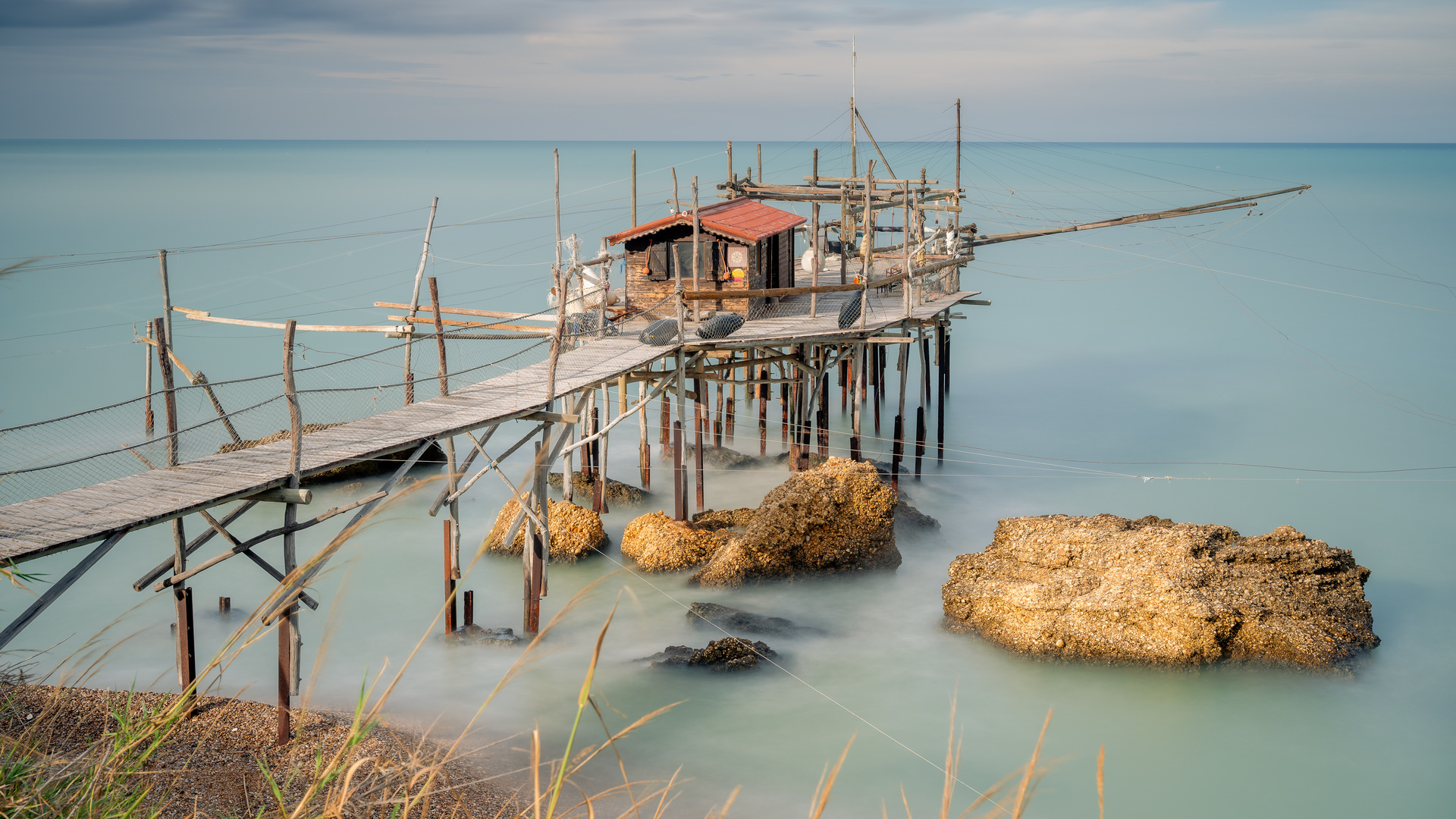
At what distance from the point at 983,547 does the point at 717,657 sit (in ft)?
24.5

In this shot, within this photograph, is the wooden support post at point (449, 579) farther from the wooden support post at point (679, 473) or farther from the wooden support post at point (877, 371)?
the wooden support post at point (877, 371)

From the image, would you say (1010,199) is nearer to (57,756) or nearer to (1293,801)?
(1293,801)

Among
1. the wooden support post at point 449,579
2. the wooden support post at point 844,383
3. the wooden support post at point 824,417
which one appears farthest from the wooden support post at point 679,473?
the wooden support post at point 844,383

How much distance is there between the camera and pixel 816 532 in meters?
17.6

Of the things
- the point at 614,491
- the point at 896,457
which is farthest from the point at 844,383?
the point at 614,491

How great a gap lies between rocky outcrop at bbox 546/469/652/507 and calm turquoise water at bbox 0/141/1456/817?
0.69m

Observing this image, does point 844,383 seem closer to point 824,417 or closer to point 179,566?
point 824,417

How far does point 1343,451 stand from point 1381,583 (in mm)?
9468

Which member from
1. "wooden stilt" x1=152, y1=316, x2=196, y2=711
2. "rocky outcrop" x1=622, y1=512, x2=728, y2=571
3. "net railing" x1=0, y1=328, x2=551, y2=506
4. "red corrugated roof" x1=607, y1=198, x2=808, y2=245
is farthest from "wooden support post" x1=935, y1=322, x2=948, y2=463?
"wooden stilt" x1=152, y1=316, x2=196, y2=711

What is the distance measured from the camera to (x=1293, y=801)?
12.4 meters

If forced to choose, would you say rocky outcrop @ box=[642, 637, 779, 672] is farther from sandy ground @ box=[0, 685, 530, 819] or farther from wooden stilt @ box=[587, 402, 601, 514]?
wooden stilt @ box=[587, 402, 601, 514]

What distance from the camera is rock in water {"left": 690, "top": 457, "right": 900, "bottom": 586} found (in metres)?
17.2

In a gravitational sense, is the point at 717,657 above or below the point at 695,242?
below

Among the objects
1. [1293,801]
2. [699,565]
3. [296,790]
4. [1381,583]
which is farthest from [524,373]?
[1381,583]
